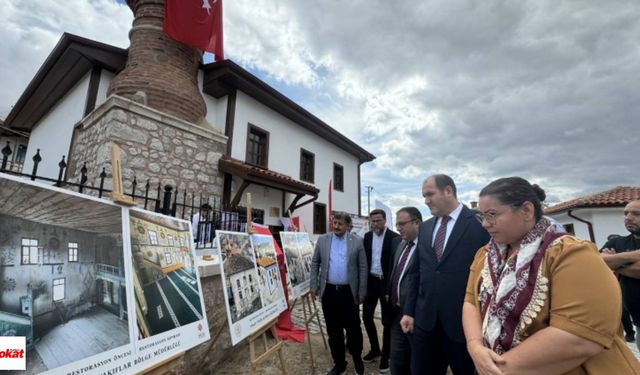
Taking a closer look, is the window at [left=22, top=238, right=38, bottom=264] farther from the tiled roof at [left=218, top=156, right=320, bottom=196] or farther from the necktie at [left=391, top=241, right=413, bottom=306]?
the tiled roof at [left=218, top=156, right=320, bottom=196]

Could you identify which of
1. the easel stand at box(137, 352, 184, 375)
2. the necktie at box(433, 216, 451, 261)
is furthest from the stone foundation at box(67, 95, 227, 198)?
the necktie at box(433, 216, 451, 261)

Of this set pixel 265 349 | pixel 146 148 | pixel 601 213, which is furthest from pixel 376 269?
pixel 601 213

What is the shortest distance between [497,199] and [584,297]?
19.2 inches

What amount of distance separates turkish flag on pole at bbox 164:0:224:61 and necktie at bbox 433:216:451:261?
270 inches

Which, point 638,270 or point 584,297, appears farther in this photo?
point 638,270

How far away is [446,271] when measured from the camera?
81.1 inches

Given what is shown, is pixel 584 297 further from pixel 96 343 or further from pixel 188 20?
pixel 188 20

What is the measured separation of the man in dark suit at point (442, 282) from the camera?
1.97 m

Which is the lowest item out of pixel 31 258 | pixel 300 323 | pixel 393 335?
pixel 300 323

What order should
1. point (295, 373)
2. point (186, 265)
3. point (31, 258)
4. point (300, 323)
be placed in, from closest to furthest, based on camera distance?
point (31, 258) → point (186, 265) → point (295, 373) → point (300, 323)

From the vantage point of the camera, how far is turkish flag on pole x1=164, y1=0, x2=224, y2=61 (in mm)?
6305

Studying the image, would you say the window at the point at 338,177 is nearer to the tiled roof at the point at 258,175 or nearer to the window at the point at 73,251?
the tiled roof at the point at 258,175

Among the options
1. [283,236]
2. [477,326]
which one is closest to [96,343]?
[477,326]

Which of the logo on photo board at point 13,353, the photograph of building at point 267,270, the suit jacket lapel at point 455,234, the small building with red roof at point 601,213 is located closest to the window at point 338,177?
the photograph of building at point 267,270
